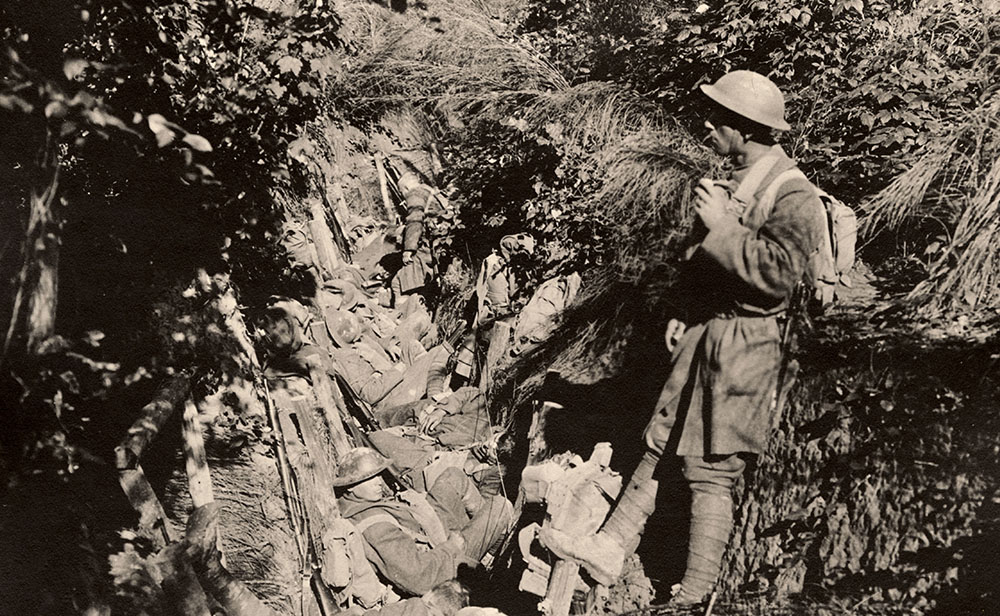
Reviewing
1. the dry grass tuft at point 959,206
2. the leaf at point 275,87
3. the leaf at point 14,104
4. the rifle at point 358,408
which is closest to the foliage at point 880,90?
the dry grass tuft at point 959,206

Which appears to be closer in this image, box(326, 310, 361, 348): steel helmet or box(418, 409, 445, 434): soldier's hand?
box(418, 409, 445, 434): soldier's hand

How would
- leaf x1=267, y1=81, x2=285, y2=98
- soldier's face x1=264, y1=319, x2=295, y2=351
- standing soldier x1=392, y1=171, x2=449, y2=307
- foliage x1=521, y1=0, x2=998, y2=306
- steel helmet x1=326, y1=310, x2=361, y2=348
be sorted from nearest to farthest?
foliage x1=521, y1=0, x2=998, y2=306 < leaf x1=267, y1=81, x2=285, y2=98 < soldier's face x1=264, y1=319, x2=295, y2=351 < steel helmet x1=326, y1=310, x2=361, y2=348 < standing soldier x1=392, y1=171, x2=449, y2=307

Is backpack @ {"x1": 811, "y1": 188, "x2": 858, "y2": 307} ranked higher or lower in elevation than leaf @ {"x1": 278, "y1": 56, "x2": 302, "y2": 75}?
lower

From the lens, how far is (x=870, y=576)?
307cm

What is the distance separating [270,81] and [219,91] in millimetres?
295

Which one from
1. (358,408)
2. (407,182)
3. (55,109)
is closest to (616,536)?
(55,109)

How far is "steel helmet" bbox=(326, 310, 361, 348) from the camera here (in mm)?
7551

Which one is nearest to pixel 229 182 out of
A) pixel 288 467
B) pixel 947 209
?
pixel 288 467

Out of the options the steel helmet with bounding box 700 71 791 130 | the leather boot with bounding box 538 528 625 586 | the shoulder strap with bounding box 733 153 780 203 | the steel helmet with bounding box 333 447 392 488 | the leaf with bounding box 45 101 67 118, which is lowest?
the leather boot with bounding box 538 528 625 586

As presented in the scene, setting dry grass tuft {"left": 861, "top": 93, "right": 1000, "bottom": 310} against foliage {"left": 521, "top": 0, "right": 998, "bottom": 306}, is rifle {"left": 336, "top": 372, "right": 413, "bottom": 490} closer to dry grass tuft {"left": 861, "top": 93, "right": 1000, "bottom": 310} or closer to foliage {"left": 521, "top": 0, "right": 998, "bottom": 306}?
foliage {"left": 521, "top": 0, "right": 998, "bottom": 306}

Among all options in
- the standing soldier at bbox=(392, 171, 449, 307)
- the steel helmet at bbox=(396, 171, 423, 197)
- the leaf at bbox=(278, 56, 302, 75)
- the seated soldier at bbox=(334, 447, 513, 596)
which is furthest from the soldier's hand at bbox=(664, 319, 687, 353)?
the steel helmet at bbox=(396, 171, 423, 197)

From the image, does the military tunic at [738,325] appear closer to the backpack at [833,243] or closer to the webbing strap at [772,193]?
the webbing strap at [772,193]

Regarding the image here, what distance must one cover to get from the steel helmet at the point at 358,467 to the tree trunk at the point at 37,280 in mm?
2516

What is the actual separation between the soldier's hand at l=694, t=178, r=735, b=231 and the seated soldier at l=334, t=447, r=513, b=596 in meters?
3.01
